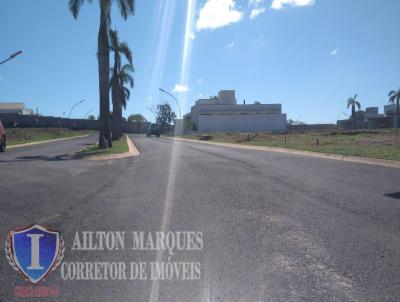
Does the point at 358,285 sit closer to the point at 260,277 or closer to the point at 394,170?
the point at 260,277

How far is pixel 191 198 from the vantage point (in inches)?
406

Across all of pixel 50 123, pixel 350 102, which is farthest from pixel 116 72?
pixel 350 102

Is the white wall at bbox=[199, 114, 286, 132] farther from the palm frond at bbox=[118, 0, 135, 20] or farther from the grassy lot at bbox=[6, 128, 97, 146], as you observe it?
A: the palm frond at bbox=[118, 0, 135, 20]

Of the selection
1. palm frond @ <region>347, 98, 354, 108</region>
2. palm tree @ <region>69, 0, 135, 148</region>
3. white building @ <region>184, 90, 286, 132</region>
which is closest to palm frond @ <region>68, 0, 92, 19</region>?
palm tree @ <region>69, 0, 135, 148</region>

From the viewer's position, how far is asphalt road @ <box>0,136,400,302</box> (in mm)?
4863

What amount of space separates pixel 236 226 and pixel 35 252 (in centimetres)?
339

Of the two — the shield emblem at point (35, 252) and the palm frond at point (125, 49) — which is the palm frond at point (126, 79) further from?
the shield emblem at point (35, 252)

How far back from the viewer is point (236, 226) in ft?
24.8

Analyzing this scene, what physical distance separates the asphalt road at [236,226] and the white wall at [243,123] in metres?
98.0

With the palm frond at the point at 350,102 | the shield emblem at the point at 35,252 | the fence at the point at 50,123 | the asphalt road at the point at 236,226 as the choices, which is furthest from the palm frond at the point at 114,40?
the palm frond at the point at 350,102

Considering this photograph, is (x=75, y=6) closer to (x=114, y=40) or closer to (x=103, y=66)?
(x=103, y=66)

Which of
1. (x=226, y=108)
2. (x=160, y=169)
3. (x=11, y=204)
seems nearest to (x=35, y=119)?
(x=226, y=108)

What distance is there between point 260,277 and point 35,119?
343ft

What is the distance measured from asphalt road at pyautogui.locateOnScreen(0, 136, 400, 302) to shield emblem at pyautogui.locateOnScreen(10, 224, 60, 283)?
121mm
